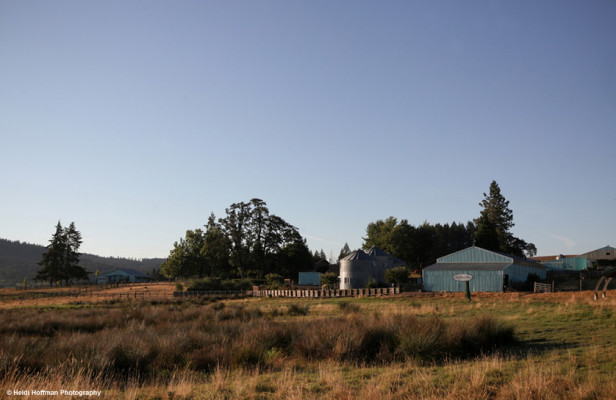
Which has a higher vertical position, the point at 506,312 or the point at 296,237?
the point at 296,237

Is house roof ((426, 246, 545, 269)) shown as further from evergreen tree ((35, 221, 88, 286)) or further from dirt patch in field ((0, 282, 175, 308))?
evergreen tree ((35, 221, 88, 286))

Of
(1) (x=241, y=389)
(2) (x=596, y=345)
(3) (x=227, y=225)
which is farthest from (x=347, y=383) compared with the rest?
(3) (x=227, y=225)

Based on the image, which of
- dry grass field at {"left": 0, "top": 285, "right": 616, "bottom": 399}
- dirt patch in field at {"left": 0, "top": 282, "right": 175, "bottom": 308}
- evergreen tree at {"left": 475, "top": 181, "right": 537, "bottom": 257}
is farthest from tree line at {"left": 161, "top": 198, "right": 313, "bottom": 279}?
dry grass field at {"left": 0, "top": 285, "right": 616, "bottom": 399}

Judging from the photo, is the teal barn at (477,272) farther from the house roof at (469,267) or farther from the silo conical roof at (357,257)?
the silo conical roof at (357,257)

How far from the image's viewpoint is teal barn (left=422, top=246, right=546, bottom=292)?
50156 millimetres

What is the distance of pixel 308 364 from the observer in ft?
44.0

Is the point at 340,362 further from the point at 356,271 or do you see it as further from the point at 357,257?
the point at 357,257

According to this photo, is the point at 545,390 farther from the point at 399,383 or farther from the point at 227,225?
the point at 227,225

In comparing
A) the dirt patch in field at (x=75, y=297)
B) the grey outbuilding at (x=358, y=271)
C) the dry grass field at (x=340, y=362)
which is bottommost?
the dirt patch in field at (x=75, y=297)

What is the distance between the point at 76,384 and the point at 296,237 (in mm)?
81225

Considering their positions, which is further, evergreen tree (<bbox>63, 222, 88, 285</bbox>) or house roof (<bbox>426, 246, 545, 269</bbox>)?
evergreen tree (<bbox>63, 222, 88, 285</bbox>)

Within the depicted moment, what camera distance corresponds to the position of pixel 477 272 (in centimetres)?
5109

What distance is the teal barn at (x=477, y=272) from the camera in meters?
50.2

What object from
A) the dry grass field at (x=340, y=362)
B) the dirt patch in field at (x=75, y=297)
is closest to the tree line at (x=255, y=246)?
the dirt patch in field at (x=75, y=297)
